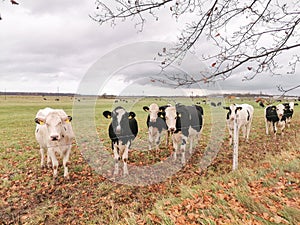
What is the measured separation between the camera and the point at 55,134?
5559 mm

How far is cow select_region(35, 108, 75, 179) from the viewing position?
572 centimetres

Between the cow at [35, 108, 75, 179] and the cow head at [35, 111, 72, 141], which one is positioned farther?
the cow at [35, 108, 75, 179]

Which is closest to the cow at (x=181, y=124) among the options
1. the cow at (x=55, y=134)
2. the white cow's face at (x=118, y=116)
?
the white cow's face at (x=118, y=116)

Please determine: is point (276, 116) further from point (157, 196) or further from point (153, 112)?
point (157, 196)

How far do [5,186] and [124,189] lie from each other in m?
3.33

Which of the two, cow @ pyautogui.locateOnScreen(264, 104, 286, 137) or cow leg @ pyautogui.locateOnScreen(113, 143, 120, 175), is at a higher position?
cow @ pyautogui.locateOnScreen(264, 104, 286, 137)

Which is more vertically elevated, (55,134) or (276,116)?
(276,116)

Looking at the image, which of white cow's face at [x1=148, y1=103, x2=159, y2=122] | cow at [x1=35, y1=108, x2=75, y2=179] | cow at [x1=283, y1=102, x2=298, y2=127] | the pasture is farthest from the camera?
cow at [x1=283, y1=102, x2=298, y2=127]

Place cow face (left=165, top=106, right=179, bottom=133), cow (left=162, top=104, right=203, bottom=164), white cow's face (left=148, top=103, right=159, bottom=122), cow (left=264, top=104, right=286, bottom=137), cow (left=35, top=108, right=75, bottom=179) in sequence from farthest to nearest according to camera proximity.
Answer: cow (left=264, top=104, right=286, bottom=137), white cow's face (left=148, top=103, right=159, bottom=122), cow (left=162, top=104, right=203, bottom=164), cow face (left=165, top=106, right=179, bottom=133), cow (left=35, top=108, right=75, bottom=179)

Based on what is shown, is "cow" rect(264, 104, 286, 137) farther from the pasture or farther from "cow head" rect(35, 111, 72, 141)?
"cow head" rect(35, 111, 72, 141)

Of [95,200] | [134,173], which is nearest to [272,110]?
[134,173]

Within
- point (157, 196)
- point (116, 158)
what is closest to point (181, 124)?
point (116, 158)

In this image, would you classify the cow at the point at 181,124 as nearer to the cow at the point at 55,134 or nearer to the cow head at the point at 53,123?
the cow at the point at 55,134

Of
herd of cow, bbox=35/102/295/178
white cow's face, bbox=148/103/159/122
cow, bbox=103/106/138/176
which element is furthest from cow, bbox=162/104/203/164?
cow, bbox=103/106/138/176
